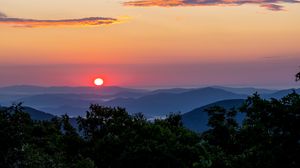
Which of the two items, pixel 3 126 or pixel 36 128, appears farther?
pixel 36 128

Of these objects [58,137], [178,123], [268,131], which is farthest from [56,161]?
[178,123]

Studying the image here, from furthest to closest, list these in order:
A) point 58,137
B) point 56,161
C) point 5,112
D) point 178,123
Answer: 1. point 178,123
2. point 58,137
3. point 5,112
4. point 56,161

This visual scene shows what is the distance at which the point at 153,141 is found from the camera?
Answer: 55.2m

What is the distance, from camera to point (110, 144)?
2274 inches

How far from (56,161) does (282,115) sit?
20.7 m

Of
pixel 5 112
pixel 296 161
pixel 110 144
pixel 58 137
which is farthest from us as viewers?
pixel 58 137

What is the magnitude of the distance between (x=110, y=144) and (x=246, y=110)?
3193 centimetres

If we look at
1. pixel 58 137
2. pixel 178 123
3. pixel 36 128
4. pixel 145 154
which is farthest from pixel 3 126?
pixel 178 123

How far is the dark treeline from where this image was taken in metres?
28.1

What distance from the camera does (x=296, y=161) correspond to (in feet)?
89.0

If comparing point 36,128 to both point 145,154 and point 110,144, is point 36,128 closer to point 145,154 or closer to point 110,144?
point 110,144

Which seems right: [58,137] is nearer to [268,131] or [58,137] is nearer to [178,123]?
[178,123]

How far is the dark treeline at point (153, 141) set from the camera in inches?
1105

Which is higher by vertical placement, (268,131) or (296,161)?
(268,131)
